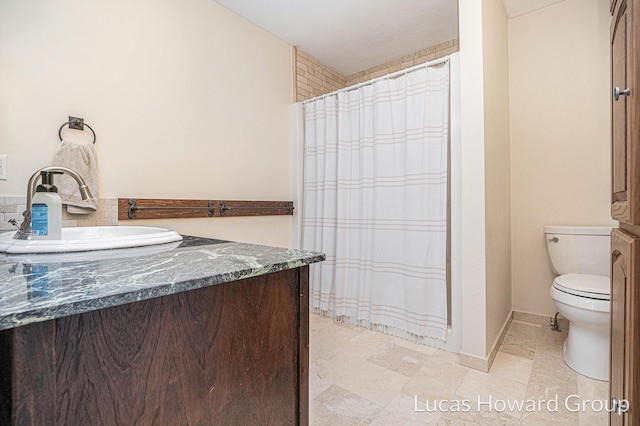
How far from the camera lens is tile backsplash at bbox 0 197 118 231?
136 centimetres

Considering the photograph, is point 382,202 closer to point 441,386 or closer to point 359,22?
point 441,386

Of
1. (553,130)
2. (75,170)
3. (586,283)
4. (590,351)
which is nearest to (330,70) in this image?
(553,130)

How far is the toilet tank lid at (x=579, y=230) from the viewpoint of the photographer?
6.65ft

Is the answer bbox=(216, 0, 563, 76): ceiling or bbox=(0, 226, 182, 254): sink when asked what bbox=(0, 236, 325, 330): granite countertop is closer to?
bbox=(0, 226, 182, 254): sink

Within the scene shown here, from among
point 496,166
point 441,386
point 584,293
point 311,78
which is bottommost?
point 441,386

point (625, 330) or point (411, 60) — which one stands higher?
point (411, 60)

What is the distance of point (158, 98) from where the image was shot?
1899 millimetres

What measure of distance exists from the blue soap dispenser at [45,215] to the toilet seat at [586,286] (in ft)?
7.80


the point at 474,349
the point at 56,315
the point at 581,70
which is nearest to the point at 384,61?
the point at 581,70

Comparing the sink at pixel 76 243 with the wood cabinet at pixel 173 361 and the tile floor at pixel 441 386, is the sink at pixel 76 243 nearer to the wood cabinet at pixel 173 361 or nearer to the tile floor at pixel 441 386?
the wood cabinet at pixel 173 361

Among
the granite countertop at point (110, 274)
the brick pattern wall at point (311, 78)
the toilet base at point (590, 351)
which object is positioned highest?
the brick pattern wall at point (311, 78)

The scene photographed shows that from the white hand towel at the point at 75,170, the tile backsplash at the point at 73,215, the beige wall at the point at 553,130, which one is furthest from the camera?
the beige wall at the point at 553,130

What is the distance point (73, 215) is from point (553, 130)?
3.22 meters

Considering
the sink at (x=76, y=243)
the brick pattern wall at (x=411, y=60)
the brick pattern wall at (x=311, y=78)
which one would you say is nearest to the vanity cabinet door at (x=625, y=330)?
the sink at (x=76, y=243)
